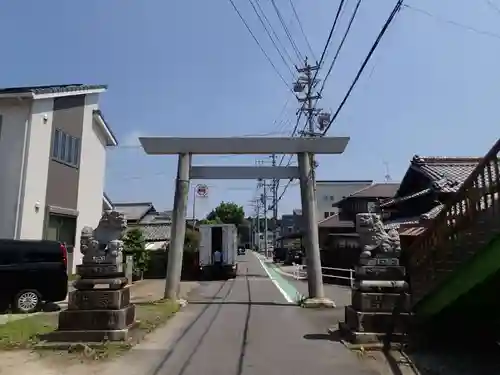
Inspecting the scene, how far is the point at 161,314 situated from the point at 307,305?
14.7 feet

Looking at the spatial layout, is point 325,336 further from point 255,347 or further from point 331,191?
point 331,191

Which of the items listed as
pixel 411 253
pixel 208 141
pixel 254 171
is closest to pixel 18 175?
pixel 208 141

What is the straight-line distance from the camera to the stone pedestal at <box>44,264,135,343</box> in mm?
7883

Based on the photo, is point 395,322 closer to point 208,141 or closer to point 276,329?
point 276,329

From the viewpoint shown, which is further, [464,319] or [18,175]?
[18,175]

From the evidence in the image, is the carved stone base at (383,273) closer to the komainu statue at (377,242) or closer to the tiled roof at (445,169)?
the komainu statue at (377,242)

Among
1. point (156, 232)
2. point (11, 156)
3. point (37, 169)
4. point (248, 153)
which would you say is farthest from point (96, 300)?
point (156, 232)

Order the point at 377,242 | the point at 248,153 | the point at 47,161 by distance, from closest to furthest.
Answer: the point at 377,242 → the point at 248,153 → the point at 47,161

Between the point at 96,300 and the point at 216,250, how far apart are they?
20.4 meters

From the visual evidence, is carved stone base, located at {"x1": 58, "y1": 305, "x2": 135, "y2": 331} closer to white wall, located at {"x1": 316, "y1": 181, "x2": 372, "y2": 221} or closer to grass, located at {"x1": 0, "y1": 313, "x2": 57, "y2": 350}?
grass, located at {"x1": 0, "y1": 313, "x2": 57, "y2": 350}

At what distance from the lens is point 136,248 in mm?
25406

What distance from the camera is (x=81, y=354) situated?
23.8ft

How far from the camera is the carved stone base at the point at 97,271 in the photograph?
834 cm

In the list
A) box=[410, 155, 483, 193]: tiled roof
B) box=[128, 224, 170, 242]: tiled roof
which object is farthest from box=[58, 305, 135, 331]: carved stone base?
box=[128, 224, 170, 242]: tiled roof
